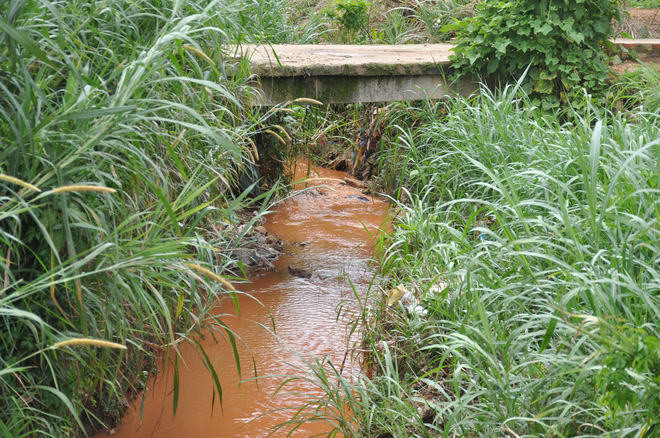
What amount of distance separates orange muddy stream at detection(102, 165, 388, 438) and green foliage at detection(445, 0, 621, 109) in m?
1.76

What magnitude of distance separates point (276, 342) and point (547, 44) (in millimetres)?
3178

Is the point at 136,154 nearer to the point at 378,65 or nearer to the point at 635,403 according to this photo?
the point at 635,403

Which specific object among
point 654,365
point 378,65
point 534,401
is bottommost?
point 534,401

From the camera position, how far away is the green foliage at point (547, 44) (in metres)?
4.89

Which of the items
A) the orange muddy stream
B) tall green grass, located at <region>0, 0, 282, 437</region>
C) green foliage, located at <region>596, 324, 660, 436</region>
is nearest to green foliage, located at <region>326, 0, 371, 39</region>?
the orange muddy stream

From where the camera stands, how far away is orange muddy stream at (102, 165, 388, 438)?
2.82 m

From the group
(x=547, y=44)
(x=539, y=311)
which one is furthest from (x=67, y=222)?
(x=547, y=44)

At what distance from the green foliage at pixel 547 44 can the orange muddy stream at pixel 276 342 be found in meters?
1.76

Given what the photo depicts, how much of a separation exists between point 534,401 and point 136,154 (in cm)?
147

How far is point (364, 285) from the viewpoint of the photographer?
442cm

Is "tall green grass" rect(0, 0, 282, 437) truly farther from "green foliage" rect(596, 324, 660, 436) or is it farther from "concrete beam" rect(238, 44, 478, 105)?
"concrete beam" rect(238, 44, 478, 105)

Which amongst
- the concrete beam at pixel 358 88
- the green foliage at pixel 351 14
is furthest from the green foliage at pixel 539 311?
the green foliage at pixel 351 14

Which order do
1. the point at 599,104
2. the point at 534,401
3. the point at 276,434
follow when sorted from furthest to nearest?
the point at 599,104
the point at 276,434
the point at 534,401

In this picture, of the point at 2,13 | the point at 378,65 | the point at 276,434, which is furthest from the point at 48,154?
the point at 378,65
